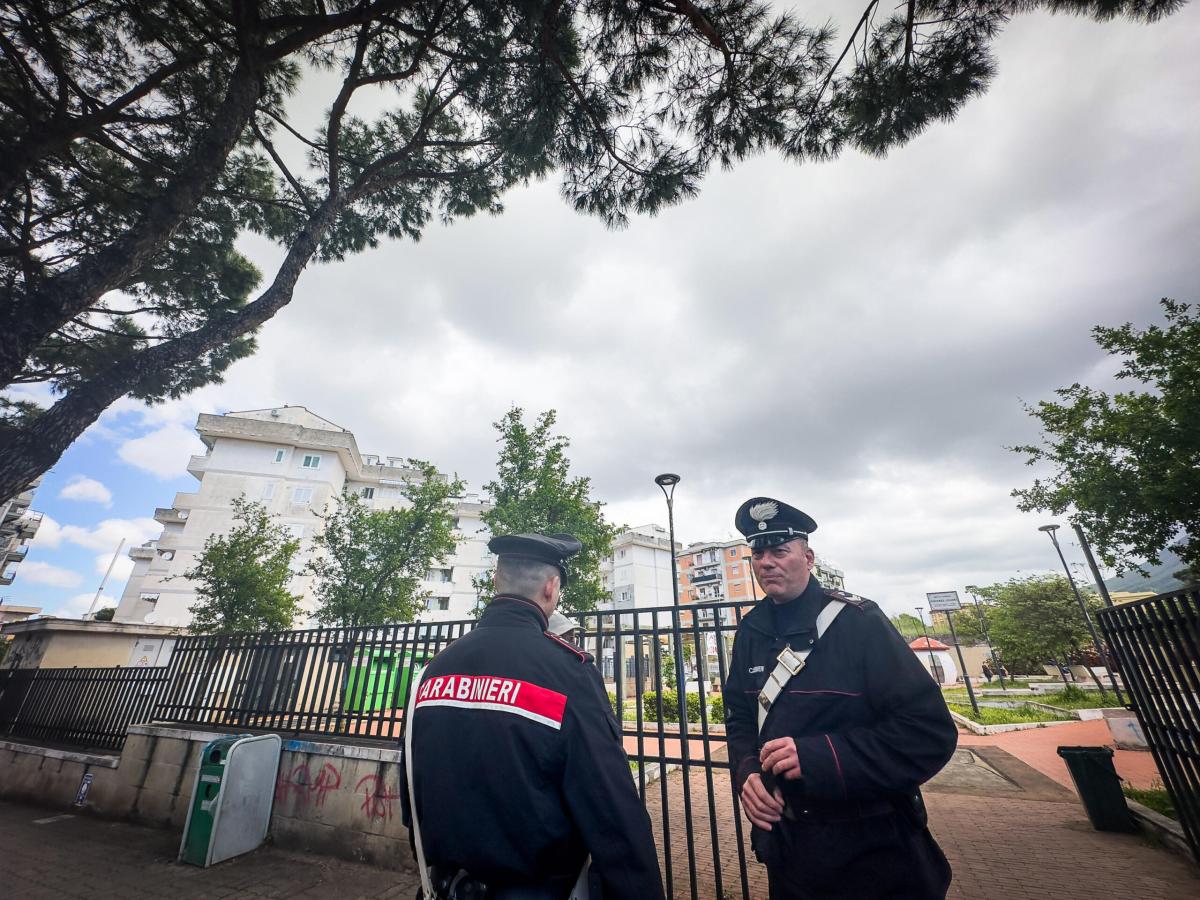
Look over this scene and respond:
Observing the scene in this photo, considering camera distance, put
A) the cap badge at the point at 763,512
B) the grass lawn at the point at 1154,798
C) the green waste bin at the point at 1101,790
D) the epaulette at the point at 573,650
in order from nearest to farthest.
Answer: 1. the epaulette at the point at 573,650
2. the cap badge at the point at 763,512
3. the green waste bin at the point at 1101,790
4. the grass lawn at the point at 1154,798

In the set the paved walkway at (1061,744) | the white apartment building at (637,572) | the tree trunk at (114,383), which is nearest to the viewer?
the tree trunk at (114,383)

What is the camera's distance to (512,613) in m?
2.23

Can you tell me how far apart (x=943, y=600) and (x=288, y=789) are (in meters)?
25.4

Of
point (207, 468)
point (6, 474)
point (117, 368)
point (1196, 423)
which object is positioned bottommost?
point (6, 474)

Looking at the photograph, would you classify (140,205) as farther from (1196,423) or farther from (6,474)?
(1196,423)

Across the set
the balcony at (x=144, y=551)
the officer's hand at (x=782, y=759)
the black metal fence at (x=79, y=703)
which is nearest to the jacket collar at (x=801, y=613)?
the officer's hand at (x=782, y=759)

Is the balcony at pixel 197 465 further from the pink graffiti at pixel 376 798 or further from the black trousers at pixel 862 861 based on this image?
the black trousers at pixel 862 861

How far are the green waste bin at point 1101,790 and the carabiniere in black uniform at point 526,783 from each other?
749 cm

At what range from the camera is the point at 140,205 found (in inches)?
277

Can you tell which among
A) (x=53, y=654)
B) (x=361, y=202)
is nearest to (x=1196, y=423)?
(x=361, y=202)

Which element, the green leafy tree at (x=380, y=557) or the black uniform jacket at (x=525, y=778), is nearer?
the black uniform jacket at (x=525, y=778)

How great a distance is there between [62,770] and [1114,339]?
89.9 feet

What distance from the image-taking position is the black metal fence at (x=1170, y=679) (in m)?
3.90

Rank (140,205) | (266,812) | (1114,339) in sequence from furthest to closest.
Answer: (1114,339) < (140,205) < (266,812)
